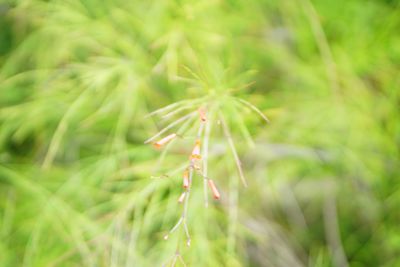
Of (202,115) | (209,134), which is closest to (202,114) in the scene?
(202,115)

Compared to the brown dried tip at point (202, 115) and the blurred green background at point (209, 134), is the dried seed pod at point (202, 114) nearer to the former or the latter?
the brown dried tip at point (202, 115)

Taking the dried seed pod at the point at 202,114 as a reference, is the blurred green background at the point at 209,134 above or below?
below

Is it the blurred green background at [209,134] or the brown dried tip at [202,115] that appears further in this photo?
the blurred green background at [209,134]

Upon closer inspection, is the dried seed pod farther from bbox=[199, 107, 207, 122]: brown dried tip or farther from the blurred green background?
the blurred green background

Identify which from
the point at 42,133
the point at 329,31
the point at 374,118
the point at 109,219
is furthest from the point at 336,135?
the point at 42,133

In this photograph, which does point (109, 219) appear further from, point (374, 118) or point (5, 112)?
point (374, 118)

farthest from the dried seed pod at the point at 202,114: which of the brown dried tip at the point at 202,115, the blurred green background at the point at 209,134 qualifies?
the blurred green background at the point at 209,134

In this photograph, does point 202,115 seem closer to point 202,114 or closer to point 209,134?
point 202,114

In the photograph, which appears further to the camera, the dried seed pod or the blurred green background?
the blurred green background

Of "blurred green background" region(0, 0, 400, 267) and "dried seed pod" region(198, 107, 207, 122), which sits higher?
"dried seed pod" region(198, 107, 207, 122)

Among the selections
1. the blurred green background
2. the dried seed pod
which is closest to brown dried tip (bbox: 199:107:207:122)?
the dried seed pod

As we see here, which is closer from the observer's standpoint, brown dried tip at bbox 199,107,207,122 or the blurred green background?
brown dried tip at bbox 199,107,207,122
